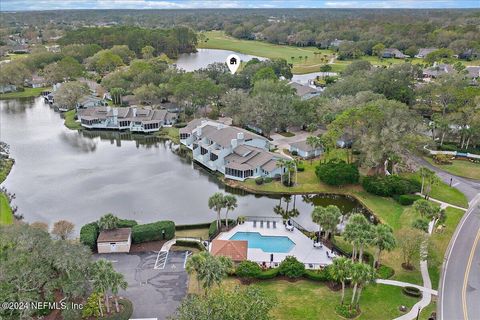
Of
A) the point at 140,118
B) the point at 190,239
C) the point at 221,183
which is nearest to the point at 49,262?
the point at 190,239

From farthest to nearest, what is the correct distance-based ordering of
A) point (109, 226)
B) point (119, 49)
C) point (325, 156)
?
point (119, 49) < point (325, 156) < point (109, 226)

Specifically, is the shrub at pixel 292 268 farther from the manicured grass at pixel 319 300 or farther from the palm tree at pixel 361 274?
the palm tree at pixel 361 274

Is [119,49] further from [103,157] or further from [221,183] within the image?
[221,183]

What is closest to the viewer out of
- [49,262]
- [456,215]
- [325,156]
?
[49,262]

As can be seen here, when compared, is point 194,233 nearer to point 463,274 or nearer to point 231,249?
point 231,249

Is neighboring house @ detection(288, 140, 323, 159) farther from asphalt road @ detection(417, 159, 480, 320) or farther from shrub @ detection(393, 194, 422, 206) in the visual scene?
asphalt road @ detection(417, 159, 480, 320)

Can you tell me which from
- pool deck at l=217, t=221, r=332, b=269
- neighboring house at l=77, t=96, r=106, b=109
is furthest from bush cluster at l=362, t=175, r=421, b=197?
neighboring house at l=77, t=96, r=106, b=109

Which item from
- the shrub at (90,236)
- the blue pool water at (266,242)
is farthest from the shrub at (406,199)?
the shrub at (90,236)

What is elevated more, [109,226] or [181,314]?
[181,314]
